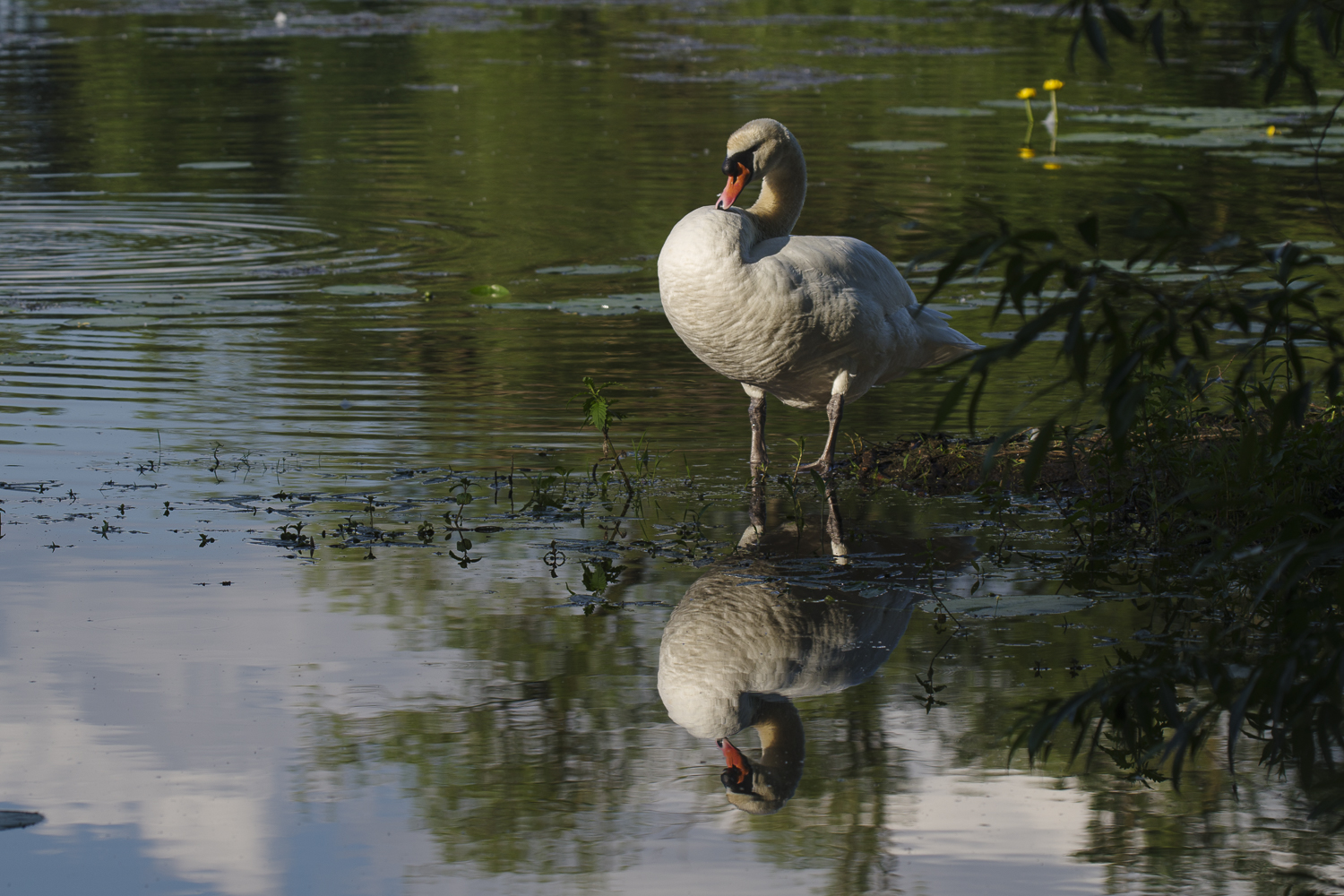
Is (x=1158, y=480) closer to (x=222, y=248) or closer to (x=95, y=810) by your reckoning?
(x=95, y=810)

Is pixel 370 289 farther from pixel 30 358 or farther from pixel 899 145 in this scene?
pixel 899 145

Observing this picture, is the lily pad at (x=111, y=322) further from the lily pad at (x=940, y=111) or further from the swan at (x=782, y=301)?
the lily pad at (x=940, y=111)

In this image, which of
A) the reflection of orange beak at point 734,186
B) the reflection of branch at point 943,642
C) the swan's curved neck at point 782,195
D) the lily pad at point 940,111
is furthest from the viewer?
A: the lily pad at point 940,111

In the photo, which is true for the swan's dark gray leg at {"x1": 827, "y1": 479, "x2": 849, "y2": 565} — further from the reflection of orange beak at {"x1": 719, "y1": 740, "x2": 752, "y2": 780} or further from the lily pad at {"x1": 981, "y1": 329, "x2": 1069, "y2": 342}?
the lily pad at {"x1": 981, "y1": 329, "x2": 1069, "y2": 342}

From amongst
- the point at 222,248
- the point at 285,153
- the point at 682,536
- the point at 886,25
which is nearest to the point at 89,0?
the point at 886,25

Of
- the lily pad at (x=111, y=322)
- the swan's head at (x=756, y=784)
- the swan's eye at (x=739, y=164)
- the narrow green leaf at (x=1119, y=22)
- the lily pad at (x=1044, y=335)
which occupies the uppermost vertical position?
the narrow green leaf at (x=1119, y=22)

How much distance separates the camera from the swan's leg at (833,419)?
24.7 ft

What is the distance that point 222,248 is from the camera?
14320 millimetres

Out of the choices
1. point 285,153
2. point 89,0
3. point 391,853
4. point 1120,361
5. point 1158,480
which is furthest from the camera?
point 89,0

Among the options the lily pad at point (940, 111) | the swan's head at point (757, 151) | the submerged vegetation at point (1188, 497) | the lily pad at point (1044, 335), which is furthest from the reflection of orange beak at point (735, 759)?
the lily pad at point (940, 111)

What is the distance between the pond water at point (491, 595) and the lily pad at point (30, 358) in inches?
1.8

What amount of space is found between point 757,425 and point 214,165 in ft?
41.9

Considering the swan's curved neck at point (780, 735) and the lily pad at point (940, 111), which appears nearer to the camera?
the swan's curved neck at point (780, 735)

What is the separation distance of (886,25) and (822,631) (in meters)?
33.8
